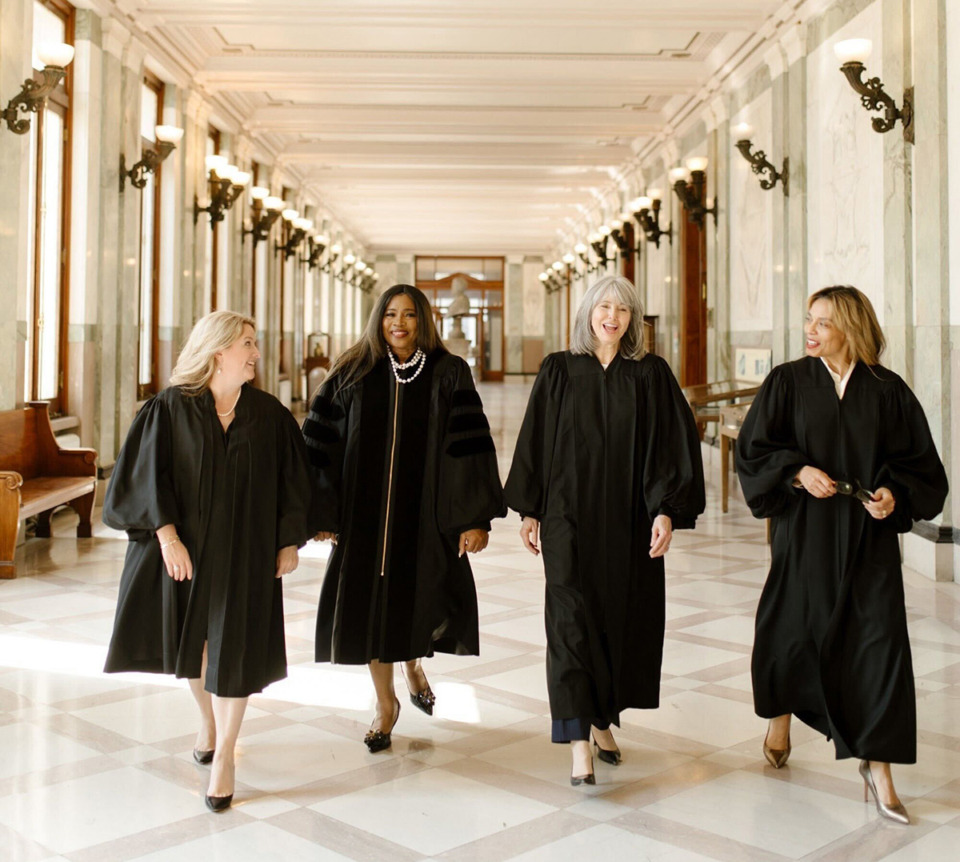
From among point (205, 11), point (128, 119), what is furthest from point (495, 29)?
point (128, 119)

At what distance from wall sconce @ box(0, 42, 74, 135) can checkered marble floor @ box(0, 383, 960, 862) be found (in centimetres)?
364

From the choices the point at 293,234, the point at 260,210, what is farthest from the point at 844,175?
the point at 293,234

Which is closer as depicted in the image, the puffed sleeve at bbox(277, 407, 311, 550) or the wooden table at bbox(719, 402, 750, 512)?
the puffed sleeve at bbox(277, 407, 311, 550)

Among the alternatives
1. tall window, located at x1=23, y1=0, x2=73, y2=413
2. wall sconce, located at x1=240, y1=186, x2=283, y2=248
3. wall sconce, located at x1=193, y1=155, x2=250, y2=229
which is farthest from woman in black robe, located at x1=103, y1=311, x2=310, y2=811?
wall sconce, located at x1=240, y1=186, x2=283, y2=248

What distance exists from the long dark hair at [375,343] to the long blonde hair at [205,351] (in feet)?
1.70

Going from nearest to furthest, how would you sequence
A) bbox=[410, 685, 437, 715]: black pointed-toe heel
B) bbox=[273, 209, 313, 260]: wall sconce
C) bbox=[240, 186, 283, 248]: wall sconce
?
1. bbox=[410, 685, 437, 715]: black pointed-toe heel
2. bbox=[240, 186, 283, 248]: wall sconce
3. bbox=[273, 209, 313, 260]: wall sconce

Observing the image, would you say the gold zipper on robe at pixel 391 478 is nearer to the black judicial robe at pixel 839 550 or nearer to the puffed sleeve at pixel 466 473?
the puffed sleeve at pixel 466 473

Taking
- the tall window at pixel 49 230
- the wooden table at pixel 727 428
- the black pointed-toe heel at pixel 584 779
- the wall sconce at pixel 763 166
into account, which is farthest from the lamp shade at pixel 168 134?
the black pointed-toe heel at pixel 584 779

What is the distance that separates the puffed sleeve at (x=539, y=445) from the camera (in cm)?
363

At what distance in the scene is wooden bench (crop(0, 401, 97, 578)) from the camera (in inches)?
295

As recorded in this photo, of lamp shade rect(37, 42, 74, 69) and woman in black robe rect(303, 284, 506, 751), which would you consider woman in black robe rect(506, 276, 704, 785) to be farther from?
lamp shade rect(37, 42, 74, 69)

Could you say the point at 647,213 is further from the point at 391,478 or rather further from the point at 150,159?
the point at 391,478

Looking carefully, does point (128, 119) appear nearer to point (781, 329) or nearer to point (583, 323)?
point (781, 329)

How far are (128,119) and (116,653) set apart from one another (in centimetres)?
822
